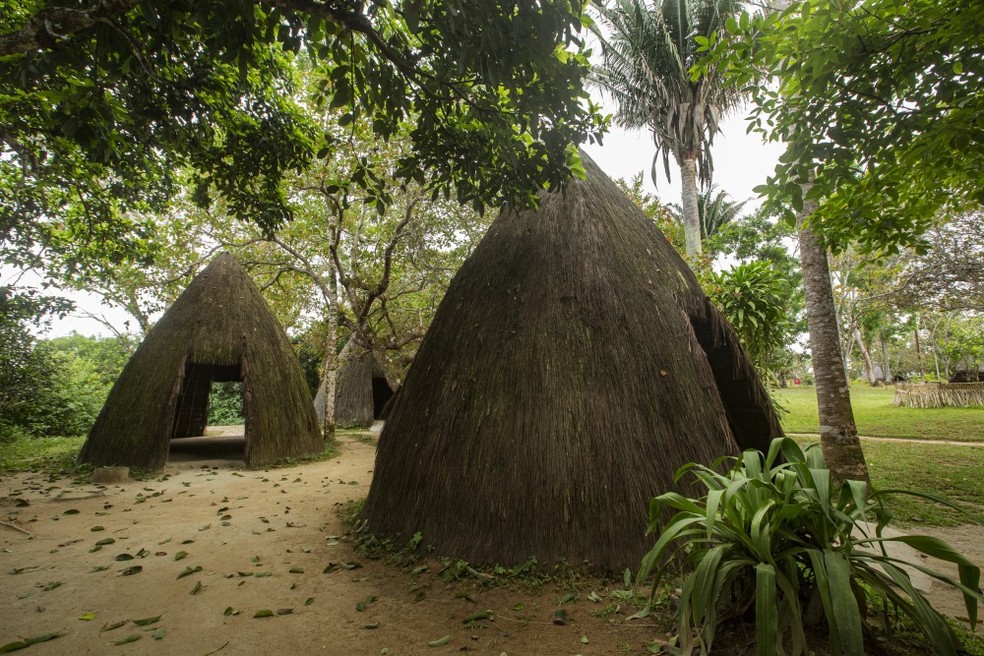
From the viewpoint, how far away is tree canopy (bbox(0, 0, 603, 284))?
2.83 meters

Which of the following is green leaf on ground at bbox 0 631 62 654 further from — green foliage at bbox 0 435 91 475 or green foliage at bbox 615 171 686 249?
green foliage at bbox 615 171 686 249

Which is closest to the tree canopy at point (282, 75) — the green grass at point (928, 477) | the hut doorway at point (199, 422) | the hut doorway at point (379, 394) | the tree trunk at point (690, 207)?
the green grass at point (928, 477)

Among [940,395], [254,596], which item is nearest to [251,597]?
[254,596]

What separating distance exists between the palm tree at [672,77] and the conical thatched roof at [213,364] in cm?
1029

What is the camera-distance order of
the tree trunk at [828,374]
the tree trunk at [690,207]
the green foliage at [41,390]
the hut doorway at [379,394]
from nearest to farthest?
the tree trunk at [828,374], the green foliage at [41,390], the tree trunk at [690,207], the hut doorway at [379,394]

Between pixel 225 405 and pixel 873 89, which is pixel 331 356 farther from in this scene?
pixel 225 405

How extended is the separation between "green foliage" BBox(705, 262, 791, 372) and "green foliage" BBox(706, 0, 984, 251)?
3.29 meters

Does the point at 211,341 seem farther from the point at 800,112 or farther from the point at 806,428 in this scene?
the point at 806,428

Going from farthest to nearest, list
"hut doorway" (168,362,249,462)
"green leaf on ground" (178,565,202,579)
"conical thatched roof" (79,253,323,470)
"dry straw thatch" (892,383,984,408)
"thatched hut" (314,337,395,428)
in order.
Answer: "thatched hut" (314,337,395,428), "dry straw thatch" (892,383,984,408), "hut doorway" (168,362,249,462), "conical thatched roof" (79,253,323,470), "green leaf on ground" (178,565,202,579)

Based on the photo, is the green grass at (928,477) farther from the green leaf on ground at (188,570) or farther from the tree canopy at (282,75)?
the green leaf on ground at (188,570)

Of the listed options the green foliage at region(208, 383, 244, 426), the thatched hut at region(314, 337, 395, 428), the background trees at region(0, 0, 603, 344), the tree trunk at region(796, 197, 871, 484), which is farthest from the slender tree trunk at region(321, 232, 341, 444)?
the green foliage at region(208, 383, 244, 426)

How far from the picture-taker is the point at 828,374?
232 inches

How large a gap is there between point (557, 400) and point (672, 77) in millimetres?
12058

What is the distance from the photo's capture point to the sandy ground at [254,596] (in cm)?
279
